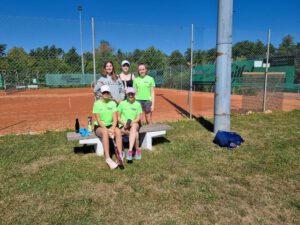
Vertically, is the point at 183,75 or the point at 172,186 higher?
the point at 183,75

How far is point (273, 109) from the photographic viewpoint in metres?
10.7

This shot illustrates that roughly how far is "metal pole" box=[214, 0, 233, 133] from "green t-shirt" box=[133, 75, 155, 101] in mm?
1823

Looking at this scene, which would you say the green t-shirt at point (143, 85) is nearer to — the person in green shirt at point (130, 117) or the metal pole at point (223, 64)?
the person in green shirt at point (130, 117)

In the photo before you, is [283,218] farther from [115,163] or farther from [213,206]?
[115,163]

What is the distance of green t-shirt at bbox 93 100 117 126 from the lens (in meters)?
4.62

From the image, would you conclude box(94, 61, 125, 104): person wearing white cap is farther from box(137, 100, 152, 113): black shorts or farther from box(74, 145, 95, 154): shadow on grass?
box(74, 145, 95, 154): shadow on grass

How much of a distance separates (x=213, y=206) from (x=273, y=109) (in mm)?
8911

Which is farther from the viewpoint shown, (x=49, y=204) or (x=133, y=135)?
(x=133, y=135)

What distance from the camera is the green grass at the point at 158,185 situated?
2949 mm

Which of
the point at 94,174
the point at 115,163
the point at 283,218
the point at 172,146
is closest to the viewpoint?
the point at 283,218

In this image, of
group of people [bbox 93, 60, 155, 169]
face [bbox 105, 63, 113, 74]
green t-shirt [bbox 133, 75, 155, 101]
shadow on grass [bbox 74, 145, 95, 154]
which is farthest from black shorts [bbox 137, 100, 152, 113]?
shadow on grass [bbox 74, 145, 95, 154]

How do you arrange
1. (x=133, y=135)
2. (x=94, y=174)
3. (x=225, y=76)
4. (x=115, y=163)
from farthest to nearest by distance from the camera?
(x=225, y=76)
(x=133, y=135)
(x=115, y=163)
(x=94, y=174)

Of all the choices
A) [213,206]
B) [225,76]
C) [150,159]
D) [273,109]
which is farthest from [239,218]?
[273,109]

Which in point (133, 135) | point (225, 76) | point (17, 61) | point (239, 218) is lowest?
point (239, 218)
